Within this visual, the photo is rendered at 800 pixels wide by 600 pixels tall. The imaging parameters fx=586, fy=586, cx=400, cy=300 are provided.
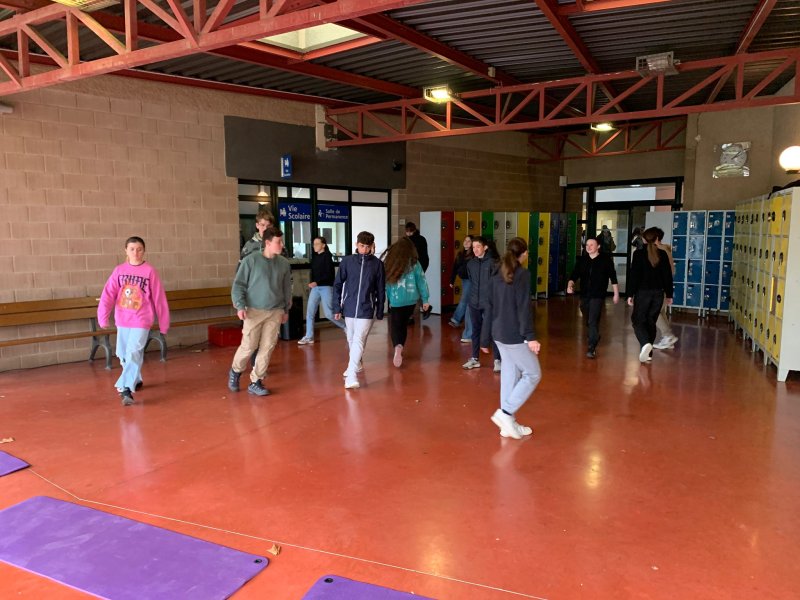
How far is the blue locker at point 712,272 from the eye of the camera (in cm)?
1082

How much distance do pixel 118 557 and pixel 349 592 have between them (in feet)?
3.97

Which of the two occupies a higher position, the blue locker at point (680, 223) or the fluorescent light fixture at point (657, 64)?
the fluorescent light fixture at point (657, 64)

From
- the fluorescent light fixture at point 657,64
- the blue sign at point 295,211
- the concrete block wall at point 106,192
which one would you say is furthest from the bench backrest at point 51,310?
the fluorescent light fixture at point 657,64

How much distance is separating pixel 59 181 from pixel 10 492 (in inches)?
182

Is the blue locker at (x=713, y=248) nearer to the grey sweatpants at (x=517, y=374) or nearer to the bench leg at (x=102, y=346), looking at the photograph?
the grey sweatpants at (x=517, y=374)

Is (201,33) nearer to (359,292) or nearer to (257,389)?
(359,292)

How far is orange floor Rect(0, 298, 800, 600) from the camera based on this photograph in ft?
9.42

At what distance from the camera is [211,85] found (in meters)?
8.27

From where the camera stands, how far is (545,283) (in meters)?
13.5

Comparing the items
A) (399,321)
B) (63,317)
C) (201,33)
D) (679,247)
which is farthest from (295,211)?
(679,247)

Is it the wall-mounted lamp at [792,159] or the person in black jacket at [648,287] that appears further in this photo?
the wall-mounted lamp at [792,159]

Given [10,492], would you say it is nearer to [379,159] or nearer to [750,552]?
[750,552]

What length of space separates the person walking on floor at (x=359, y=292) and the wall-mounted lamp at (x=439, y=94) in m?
3.17

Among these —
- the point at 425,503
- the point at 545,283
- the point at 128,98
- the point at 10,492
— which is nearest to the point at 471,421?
the point at 425,503
